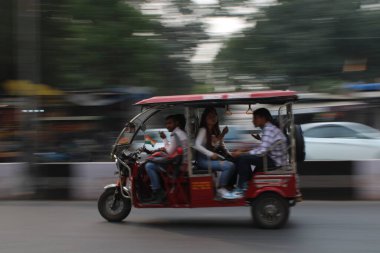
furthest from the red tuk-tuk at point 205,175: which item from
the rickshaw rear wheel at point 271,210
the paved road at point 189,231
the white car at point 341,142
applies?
the white car at point 341,142

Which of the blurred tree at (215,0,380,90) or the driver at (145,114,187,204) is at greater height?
the blurred tree at (215,0,380,90)

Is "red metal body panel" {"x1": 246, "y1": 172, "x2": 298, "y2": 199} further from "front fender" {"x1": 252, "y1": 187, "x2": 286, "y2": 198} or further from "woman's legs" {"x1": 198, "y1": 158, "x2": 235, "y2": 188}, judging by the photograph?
"woman's legs" {"x1": 198, "y1": 158, "x2": 235, "y2": 188}

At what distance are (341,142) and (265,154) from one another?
620cm

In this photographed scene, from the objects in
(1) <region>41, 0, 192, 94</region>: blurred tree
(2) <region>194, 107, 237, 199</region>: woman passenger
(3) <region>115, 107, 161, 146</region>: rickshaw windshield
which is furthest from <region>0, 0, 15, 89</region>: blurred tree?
(2) <region>194, 107, 237, 199</region>: woman passenger

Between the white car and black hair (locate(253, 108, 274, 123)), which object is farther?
the white car

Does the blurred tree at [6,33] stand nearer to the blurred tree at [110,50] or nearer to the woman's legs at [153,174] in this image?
the blurred tree at [110,50]

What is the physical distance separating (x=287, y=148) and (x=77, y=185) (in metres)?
4.62

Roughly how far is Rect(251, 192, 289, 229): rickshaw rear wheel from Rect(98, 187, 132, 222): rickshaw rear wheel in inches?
74.2

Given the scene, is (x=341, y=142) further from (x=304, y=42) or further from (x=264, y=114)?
(x=264, y=114)

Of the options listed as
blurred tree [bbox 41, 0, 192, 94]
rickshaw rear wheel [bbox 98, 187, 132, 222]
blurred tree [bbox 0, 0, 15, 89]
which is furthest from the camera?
blurred tree [bbox 0, 0, 15, 89]

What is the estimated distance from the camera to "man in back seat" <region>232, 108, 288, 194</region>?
673cm

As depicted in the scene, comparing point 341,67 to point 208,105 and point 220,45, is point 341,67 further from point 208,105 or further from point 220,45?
point 208,105

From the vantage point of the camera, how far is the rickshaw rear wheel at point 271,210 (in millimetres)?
6703

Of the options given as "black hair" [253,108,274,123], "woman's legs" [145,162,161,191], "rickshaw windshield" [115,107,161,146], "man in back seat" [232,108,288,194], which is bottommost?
"woman's legs" [145,162,161,191]
